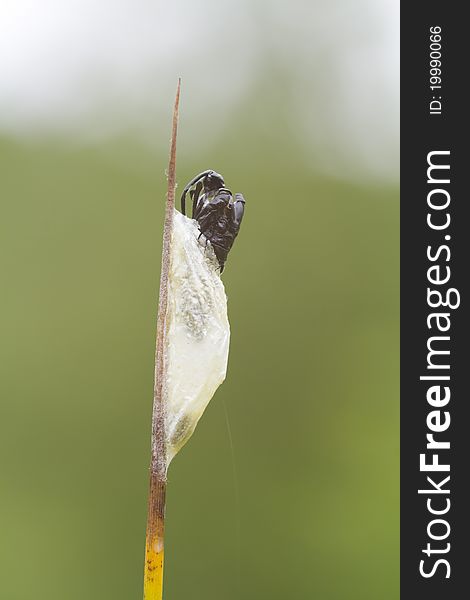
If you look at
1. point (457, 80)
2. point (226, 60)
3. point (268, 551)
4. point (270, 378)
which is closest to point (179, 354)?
point (457, 80)

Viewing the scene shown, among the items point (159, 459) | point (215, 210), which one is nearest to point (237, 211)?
point (215, 210)

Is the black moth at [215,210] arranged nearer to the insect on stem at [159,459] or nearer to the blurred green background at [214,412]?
the insect on stem at [159,459]

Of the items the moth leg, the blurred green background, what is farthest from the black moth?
the blurred green background

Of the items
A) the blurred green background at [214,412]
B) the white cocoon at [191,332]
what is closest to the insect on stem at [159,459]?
the white cocoon at [191,332]

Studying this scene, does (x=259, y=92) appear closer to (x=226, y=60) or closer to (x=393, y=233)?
(x=226, y=60)

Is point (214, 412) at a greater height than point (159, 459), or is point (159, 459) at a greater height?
point (214, 412)

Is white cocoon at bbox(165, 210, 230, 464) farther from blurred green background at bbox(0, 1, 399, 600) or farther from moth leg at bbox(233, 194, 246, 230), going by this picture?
blurred green background at bbox(0, 1, 399, 600)

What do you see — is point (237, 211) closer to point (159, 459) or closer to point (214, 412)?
point (159, 459)
